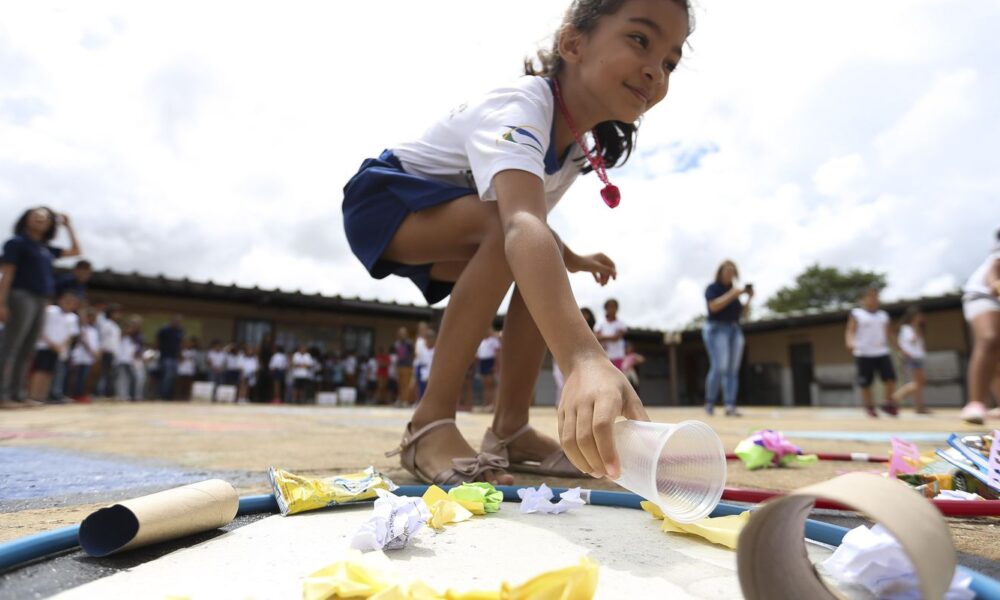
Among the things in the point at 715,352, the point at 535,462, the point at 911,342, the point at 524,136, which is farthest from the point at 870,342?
the point at 524,136

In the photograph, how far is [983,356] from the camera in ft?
11.0

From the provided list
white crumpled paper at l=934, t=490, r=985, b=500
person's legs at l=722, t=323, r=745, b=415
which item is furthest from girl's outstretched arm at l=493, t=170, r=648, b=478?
person's legs at l=722, t=323, r=745, b=415

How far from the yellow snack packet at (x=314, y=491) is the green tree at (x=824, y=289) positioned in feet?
114

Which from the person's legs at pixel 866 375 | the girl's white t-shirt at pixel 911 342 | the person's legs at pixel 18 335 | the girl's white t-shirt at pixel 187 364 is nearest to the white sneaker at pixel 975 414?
the person's legs at pixel 866 375

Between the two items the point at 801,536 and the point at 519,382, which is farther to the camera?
the point at 519,382

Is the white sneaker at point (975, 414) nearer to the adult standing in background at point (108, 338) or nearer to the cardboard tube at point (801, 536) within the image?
the cardboard tube at point (801, 536)

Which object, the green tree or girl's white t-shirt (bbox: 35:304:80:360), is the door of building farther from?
girl's white t-shirt (bbox: 35:304:80:360)

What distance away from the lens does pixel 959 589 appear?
2.13 ft

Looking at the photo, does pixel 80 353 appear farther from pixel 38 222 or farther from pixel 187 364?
pixel 38 222

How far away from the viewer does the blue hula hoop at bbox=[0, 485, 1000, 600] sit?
668 mm

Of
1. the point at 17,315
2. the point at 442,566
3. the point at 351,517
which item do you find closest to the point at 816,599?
the point at 442,566

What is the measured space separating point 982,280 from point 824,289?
107 ft

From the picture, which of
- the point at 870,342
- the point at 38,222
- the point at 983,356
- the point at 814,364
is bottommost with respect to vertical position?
the point at 983,356

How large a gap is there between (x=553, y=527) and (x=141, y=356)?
11.1 metres
